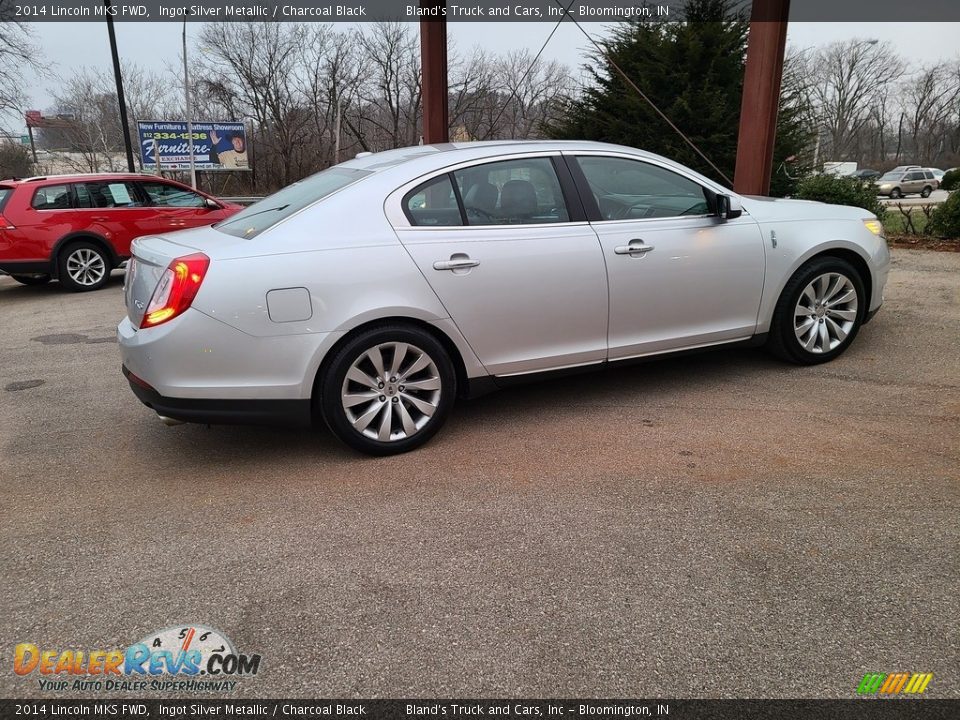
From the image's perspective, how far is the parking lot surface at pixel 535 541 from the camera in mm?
2252

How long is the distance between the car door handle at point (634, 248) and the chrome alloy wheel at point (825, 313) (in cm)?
133

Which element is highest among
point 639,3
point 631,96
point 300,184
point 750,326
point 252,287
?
point 639,3

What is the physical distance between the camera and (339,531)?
307 cm

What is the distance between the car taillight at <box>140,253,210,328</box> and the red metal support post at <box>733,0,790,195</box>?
22.2 feet

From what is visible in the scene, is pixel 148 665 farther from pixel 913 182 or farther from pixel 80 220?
pixel 913 182

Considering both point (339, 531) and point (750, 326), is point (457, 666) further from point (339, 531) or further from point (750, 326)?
point (750, 326)

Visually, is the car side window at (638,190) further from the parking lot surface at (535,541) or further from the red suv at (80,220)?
the red suv at (80,220)

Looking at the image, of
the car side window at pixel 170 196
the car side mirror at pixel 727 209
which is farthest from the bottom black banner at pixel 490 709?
the car side window at pixel 170 196

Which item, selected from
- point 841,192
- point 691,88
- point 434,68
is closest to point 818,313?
point 841,192

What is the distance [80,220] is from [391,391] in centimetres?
839

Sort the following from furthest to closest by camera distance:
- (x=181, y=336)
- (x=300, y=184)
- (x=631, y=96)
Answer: (x=631, y=96)
(x=300, y=184)
(x=181, y=336)

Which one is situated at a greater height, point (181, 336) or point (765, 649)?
point (181, 336)

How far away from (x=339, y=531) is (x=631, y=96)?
1361 centimetres

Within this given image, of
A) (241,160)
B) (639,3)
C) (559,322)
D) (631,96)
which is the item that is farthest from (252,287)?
(241,160)
